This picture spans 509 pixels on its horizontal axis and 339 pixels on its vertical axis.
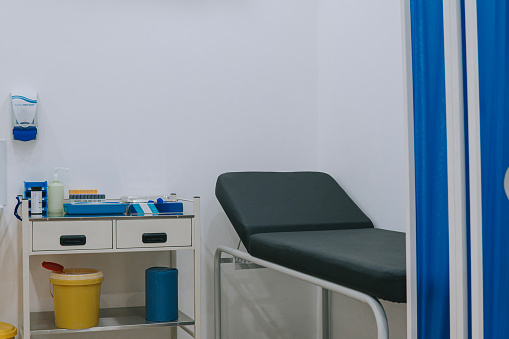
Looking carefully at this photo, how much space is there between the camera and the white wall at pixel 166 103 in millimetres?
3150

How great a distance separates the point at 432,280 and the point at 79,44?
2.33 metres

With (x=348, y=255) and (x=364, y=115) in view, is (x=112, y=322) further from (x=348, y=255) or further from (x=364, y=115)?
(x=364, y=115)

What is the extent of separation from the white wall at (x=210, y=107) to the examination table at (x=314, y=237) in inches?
7.5

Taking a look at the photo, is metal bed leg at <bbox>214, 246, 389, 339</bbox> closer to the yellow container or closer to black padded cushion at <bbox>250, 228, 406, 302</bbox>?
black padded cushion at <bbox>250, 228, 406, 302</bbox>

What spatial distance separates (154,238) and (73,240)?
36 centimetres

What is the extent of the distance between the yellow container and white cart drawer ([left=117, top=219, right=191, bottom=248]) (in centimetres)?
24

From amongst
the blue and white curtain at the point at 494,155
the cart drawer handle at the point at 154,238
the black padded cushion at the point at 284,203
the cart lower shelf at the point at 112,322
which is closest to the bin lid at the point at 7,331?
the cart lower shelf at the point at 112,322

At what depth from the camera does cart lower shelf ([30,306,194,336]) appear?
2.77 meters

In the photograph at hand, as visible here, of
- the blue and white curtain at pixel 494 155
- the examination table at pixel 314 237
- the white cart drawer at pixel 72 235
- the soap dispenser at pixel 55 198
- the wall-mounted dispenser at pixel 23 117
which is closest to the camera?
the blue and white curtain at pixel 494 155

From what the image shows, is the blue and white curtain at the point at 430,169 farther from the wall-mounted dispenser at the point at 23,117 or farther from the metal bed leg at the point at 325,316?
the wall-mounted dispenser at the point at 23,117

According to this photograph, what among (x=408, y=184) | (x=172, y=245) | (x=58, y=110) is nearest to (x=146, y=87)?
(x=58, y=110)

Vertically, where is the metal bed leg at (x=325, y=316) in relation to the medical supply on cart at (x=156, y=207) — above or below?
below

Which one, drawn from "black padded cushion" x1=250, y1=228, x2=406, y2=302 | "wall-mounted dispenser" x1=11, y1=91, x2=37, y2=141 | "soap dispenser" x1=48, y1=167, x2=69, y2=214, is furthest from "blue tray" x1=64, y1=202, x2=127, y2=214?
"black padded cushion" x1=250, y1=228, x2=406, y2=302

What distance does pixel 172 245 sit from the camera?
286cm
